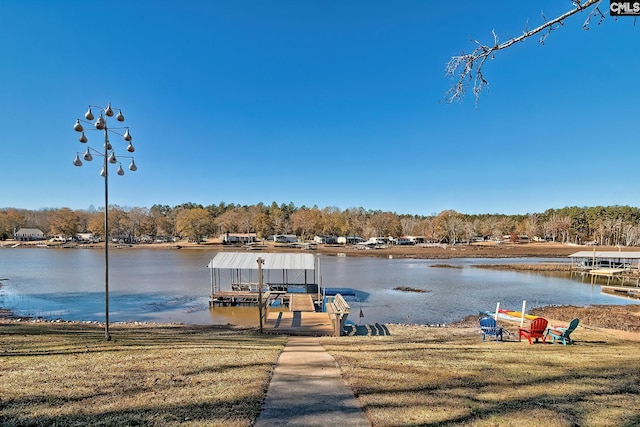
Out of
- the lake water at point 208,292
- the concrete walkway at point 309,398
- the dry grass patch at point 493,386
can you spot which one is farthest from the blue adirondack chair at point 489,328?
the concrete walkway at point 309,398

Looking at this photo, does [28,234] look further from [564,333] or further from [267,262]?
[564,333]

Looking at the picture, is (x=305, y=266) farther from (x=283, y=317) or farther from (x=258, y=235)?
(x=258, y=235)

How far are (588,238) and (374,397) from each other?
5515 inches

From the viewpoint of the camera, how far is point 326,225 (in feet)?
382

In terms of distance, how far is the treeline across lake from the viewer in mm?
108287

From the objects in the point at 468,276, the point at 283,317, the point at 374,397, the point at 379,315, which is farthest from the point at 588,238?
the point at 374,397

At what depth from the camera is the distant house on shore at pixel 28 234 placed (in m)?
120

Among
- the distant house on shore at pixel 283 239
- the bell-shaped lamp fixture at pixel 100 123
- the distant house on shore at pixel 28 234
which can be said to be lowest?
the distant house on shore at pixel 283 239

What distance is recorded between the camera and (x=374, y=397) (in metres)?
5.63

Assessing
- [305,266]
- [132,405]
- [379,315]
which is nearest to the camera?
[132,405]

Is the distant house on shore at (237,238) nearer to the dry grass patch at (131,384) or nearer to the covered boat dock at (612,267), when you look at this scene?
the covered boat dock at (612,267)

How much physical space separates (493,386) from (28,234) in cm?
15153

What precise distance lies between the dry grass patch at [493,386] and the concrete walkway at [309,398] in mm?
251

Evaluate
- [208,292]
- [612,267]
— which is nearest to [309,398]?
[208,292]
